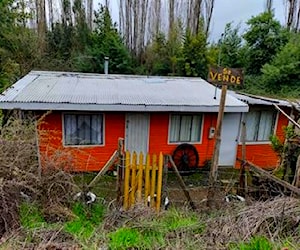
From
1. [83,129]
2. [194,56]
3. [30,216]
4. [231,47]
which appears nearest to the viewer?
[30,216]

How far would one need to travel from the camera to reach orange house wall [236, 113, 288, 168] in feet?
31.3

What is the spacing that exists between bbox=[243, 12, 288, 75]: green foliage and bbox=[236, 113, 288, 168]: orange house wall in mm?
8236

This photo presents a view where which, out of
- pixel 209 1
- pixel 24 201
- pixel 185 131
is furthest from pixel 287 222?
pixel 209 1

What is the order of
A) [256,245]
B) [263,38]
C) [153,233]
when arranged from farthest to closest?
[263,38] < [153,233] < [256,245]

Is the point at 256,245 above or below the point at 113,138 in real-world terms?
above

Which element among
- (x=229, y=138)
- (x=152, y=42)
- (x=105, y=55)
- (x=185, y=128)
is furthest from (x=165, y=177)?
(x=152, y=42)

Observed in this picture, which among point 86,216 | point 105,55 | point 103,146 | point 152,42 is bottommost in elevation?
point 103,146

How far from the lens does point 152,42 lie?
1838cm

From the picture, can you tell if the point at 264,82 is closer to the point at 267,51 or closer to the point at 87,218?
the point at 267,51

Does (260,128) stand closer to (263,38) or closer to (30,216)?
(30,216)

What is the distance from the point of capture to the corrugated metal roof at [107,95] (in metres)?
7.17

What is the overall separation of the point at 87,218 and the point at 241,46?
15719 millimetres

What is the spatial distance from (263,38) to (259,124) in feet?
29.0

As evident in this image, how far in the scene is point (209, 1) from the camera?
1941cm
